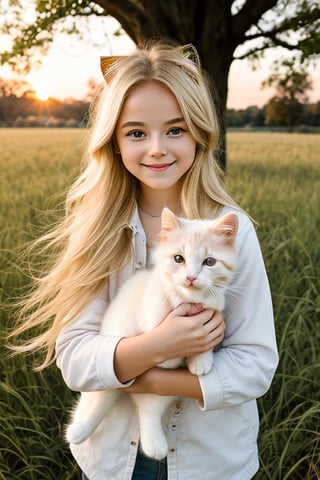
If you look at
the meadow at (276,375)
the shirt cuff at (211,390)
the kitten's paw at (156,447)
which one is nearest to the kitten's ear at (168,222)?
the shirt cuff at (211,390)

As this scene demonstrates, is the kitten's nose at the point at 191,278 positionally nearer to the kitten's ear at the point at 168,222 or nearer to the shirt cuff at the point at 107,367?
the kitten's ear at the point at 168,222

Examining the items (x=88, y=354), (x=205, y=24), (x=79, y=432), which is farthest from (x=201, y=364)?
(x=205, y=24)

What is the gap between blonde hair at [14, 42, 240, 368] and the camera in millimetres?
1573

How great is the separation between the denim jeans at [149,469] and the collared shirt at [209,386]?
0.04 m

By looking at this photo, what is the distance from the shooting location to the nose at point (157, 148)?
1501 millimetres

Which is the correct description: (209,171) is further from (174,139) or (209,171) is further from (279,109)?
(279,109)

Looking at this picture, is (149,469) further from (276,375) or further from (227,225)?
(276,375)

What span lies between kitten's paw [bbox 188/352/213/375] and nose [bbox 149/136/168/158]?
0.58 m

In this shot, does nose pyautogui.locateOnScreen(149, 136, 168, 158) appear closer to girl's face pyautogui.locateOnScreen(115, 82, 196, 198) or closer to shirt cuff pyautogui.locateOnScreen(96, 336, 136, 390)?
girl's face pyautogui.locateOnScreen(115, 82, 196, 198)

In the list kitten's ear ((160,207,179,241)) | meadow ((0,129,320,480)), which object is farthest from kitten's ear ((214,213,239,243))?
meadow ((0,129,320,480))

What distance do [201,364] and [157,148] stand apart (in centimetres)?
62

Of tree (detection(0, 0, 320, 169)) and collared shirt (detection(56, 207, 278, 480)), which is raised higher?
tree (detection(0, 0, 320, 169))

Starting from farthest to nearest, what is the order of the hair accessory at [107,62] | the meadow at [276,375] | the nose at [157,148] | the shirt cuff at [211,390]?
1. the meadow at [276,375]
2. the hair accessory at [107,62]
3. the nose at [157,148]
4. the shirt cuff at [211,390]

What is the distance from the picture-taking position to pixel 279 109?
40.5ft
